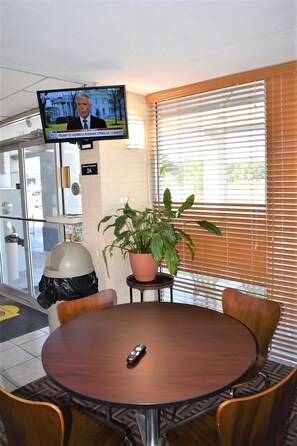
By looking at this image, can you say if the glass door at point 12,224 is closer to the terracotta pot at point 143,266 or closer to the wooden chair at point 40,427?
the terracotta pot at point 143,266

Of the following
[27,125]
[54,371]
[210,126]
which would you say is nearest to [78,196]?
[27,125]

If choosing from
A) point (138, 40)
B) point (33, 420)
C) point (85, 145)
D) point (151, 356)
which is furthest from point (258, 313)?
point (85, 145)

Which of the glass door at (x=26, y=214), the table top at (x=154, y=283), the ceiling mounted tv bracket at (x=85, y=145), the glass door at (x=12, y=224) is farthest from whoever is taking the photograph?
the glass door at (x=12, y=224)

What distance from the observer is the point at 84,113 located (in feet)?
9.72

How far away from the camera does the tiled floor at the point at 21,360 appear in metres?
2.95

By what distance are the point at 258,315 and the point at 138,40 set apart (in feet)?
6.70

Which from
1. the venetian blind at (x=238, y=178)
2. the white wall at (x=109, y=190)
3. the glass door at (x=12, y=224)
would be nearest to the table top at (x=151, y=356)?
the venetian blind at (x=238, y=178)

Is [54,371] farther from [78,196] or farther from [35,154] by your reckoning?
[35,154]

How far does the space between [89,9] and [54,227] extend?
2869mm

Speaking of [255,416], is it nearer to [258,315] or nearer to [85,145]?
[258,315]

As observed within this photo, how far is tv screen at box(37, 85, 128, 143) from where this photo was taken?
2893mm

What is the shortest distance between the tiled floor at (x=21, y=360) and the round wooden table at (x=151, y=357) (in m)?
1.21

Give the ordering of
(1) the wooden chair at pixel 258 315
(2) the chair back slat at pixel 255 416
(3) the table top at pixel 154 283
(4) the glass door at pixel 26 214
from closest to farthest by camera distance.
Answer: (2) the chair back slat at pixel 255 416
(1) the wooden chair at pixel 258 315
(3) the table top at pixel 154 283
(4) the glass door at pixel 26 214

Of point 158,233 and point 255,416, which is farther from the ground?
point 158,233
